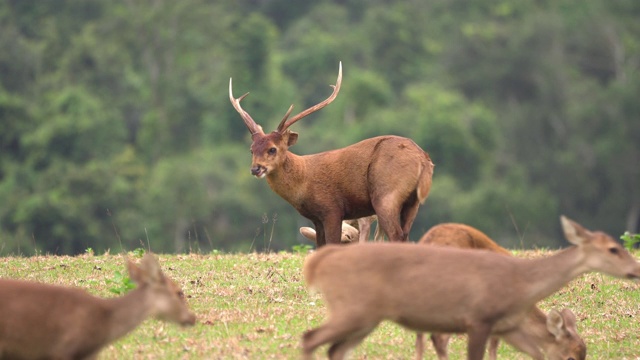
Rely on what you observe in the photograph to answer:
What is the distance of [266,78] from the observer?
71.6 meters

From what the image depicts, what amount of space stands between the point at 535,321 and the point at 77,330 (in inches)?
167

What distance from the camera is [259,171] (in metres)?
Result: 16.0

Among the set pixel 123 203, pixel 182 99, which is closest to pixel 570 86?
pixel 182 99

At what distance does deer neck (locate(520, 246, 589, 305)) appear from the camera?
11.1 metres

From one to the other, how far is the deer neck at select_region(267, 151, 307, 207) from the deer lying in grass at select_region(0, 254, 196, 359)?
532cm

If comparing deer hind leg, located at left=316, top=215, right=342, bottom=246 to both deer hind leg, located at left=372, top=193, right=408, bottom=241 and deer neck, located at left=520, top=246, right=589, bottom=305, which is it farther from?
deer neck, located at left=520, top=246, right=589, bottom=305

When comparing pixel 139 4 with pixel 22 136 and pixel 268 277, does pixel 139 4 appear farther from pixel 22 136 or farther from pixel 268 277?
pixel 268 277

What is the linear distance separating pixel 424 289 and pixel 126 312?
2266 mm

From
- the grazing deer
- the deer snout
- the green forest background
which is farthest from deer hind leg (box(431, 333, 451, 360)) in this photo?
the green forest background

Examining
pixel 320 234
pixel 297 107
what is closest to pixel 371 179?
pixel 320 234

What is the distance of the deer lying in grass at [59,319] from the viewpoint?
10188 mm

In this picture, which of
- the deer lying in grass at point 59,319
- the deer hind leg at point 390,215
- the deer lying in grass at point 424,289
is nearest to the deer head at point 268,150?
the deer hind leg at point 390,215

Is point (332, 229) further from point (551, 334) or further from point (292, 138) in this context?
point (551, 334)

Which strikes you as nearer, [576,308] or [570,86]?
[576,308]
